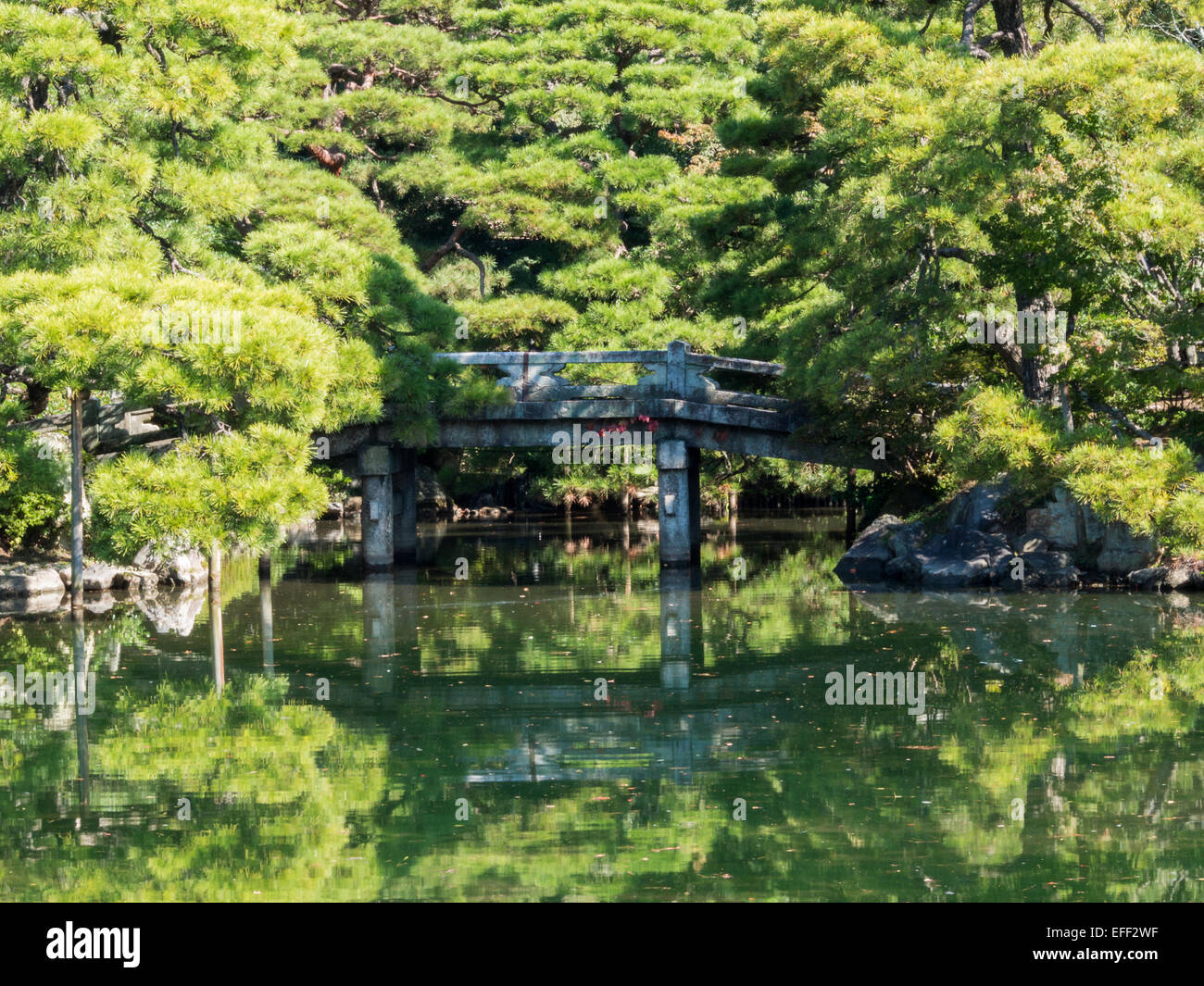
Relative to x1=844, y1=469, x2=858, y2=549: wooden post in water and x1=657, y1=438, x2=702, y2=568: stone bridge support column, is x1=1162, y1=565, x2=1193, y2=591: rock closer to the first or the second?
x1=844, y1=469, x2=858, y2=549: wooden post in water

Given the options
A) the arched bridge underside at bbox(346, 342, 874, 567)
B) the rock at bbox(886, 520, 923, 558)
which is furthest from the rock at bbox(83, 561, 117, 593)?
the rock at bbox(886, 520, 923, 558)

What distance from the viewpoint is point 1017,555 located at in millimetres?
15305

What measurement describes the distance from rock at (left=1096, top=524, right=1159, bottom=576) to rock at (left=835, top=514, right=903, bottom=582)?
2.43 metres

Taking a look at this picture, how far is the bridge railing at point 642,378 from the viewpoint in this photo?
17.7 meters

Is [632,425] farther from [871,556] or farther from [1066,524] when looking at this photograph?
[1066,524]

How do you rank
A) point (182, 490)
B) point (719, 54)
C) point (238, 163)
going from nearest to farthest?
point (182, 490)
point (238, 163)
point (719, 54)

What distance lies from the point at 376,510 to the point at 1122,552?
8.83m

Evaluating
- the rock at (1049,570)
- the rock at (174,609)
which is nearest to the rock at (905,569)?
the rock at (1049,570)

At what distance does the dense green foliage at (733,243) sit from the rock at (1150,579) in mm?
1308

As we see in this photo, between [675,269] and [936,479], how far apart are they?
634 cm

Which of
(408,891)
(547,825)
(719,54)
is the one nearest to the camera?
(408,891)

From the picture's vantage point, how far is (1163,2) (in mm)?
Result: 16766

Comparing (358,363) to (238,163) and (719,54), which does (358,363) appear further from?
(719,54)

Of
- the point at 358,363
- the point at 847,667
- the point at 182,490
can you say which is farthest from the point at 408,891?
the point at 358,363
